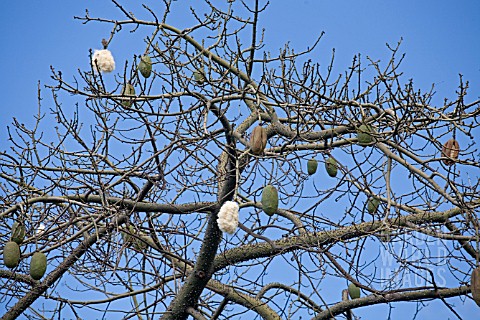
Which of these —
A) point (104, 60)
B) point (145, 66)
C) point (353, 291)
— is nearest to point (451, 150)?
point (353, 291)

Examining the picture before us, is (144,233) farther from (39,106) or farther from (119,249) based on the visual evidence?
(39,106)

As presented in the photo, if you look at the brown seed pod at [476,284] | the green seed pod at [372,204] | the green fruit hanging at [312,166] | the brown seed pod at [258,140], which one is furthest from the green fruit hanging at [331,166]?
the brown seed pod at [476,284]

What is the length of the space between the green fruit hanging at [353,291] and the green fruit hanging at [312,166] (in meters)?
0.80

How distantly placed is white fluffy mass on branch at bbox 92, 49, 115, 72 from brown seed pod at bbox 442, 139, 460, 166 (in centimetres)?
206

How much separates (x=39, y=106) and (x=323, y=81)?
2.38 meters

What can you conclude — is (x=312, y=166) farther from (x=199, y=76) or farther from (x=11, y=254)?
(x=11, y=254)

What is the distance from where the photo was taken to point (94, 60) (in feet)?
12.9

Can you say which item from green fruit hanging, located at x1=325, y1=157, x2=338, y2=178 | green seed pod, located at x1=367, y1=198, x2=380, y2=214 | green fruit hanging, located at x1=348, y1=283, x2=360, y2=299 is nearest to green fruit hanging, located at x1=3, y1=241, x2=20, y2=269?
green fruit hanging, located at x1=325, y1=157, x2=338, y2=178

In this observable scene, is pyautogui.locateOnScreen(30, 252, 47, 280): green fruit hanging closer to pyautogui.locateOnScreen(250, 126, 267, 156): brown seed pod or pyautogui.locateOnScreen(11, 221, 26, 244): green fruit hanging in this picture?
pyautogui.locateOnScreen(11, 221, 26, 244): green fruit hanging

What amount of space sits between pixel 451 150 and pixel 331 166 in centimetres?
75

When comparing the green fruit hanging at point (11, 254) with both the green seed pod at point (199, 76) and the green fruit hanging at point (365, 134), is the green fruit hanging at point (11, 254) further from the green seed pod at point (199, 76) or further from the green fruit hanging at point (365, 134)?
the green fruit hanging at point (365, 134)

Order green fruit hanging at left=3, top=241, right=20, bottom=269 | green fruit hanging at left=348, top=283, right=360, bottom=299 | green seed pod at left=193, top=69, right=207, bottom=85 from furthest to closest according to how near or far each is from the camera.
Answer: green fruit hanging at left=348, top=283, right=360, bottom=299
green seed pod at left=193, top=69, right=207, bottom=85
green fruit hanging at left=3, top=241, right=20, bottom=269

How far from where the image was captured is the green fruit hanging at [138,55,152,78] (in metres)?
3.98

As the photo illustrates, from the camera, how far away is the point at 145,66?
13.1 feet
